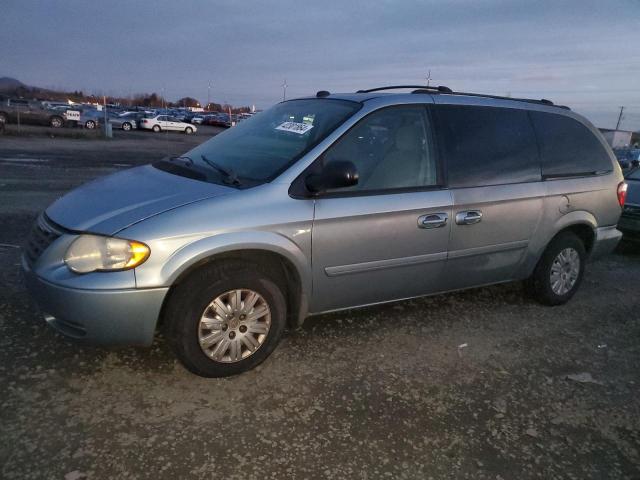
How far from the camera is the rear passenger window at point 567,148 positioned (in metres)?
4.34

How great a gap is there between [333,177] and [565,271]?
2.79 m

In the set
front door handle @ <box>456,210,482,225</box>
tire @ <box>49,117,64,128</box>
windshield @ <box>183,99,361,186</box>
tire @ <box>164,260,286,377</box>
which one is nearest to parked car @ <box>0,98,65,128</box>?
tire @ <box>49,117,64,128</box>

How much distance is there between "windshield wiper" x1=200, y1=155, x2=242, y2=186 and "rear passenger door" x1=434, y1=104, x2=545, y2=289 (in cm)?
157

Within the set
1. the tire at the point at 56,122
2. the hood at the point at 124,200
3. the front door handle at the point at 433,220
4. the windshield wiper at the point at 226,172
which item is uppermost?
the tire at the point at 56,122

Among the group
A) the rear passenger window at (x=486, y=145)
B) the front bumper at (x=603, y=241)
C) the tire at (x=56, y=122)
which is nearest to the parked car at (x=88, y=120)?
the tire at (x=56, y=122)

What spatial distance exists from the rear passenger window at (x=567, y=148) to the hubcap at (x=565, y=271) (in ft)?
2.43

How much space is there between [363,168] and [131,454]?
2191 millimetres

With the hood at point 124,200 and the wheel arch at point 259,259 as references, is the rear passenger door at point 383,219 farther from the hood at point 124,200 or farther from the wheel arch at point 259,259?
the hood at point 124,200

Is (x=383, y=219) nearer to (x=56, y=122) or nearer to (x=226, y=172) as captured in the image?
(x=226, y=172)

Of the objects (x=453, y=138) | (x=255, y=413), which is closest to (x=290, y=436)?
(x=255, y=413)

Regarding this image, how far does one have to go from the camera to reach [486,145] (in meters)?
3.98

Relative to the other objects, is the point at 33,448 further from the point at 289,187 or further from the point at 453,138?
the point at 453,138

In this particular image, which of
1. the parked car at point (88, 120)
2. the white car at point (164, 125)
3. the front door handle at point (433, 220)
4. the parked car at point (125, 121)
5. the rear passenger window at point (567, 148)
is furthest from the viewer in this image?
the white car at point (164, 125)

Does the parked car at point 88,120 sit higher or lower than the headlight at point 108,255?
higher
